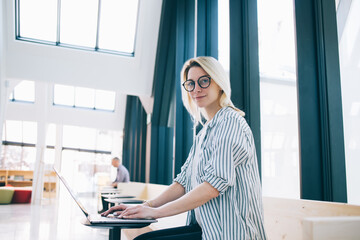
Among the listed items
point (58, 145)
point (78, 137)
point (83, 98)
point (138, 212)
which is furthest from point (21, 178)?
point (138, 212)

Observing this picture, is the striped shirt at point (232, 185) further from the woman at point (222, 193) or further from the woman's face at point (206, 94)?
the woman's face at point (206, 94)

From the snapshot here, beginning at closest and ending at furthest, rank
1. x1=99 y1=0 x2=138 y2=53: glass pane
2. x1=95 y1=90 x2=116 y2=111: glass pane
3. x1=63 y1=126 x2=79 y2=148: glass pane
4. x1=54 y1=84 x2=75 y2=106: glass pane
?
x1=99 y1=0 x2=138 y2=53: glass pane
x1=54 y1=84 x2=75 y2=106: glass pane
x1=95 y1=90 x2=116 y2=111: glass pane
x1=63 y1=126 x2=79 y2=148: glass pane

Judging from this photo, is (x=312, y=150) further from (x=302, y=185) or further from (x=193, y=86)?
(x=193, y=86)

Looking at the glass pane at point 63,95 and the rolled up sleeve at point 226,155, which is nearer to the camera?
the rolled up sleeve at point 226,155

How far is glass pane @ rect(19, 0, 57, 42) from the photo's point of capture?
25.1 ft

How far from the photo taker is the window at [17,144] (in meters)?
16.2

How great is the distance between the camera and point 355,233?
996 millimetres

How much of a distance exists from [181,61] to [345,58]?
12.9 ft

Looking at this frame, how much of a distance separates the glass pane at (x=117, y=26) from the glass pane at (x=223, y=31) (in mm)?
4131

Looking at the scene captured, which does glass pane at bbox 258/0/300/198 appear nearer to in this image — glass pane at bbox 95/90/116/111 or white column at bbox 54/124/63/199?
glass pane at bbox 95/90/116/111

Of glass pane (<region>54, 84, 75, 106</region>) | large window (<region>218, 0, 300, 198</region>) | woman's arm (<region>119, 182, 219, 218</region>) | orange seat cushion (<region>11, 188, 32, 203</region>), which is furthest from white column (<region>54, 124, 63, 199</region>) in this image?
woman's arm (<region>119, 182, 219, 218</region>)

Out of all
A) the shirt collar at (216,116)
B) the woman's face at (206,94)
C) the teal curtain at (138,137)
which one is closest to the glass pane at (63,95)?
the teal curtain at (138,137)

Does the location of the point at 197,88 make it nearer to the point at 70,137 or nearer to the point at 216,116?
the point at 216,116

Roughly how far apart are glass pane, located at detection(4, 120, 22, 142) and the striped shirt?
56.2 feet
